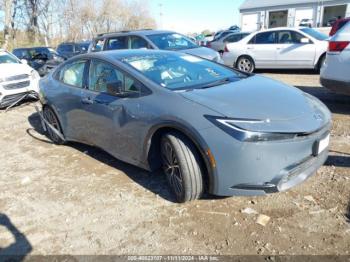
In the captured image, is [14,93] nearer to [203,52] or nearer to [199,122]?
[203,52]

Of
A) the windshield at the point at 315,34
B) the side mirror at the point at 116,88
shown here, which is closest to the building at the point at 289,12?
the windshield at the point at 315,34

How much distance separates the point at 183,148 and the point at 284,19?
4460 centimetres

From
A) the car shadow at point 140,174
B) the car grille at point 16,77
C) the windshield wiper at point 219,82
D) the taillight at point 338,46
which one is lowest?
the car shadow at point 140,174

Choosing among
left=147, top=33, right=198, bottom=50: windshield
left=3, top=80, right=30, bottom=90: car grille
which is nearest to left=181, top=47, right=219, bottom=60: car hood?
left=147, top=33, right=198, bottom=50: windshield

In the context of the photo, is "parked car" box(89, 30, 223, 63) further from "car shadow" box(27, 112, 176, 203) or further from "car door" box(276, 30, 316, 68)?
"car shadow" box(27, 112, 176, 203)

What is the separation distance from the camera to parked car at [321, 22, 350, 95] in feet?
18.3

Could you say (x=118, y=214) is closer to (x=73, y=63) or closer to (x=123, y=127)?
(x=123, y=127)

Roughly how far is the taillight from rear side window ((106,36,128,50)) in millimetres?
5505

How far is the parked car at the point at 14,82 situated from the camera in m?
8.20

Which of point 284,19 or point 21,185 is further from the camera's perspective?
point 284,19

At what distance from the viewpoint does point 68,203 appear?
12.0ft

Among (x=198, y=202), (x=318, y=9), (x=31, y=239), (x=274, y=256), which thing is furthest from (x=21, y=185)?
(x=318, y=9)

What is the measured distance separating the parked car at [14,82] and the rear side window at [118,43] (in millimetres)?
2240

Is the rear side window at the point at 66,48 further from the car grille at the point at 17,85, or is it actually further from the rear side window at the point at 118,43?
the car grille at the point at 17,85
